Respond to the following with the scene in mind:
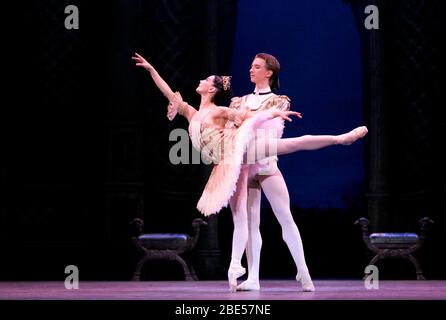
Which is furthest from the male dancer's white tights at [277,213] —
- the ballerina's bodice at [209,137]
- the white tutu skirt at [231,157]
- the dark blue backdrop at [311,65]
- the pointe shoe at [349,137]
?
the dark blue backdrop at [311,65]

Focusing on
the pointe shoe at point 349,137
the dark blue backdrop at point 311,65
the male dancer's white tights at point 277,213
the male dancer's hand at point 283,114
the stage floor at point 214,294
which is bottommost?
the stage floor at point 214,294

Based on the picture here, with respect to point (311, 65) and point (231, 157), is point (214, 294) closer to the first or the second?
point (231, 157)

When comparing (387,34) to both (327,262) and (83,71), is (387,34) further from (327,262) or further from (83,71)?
(83,71)

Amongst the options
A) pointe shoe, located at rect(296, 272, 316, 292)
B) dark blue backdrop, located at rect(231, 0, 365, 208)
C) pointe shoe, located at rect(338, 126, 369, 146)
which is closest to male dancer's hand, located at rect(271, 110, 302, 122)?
pointe shoe, located at rect(338, 126, 369, 146)

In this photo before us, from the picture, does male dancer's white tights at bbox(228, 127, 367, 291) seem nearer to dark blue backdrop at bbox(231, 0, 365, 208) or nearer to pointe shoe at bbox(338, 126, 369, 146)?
pointe shoe at bbox(338, 126, 369, 146)

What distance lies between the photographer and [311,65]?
30.5 ft

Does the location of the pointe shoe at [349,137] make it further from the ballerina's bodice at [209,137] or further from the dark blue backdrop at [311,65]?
the dark blue backdrop at [311,65]

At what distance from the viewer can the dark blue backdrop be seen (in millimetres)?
9195

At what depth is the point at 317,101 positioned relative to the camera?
365 inches

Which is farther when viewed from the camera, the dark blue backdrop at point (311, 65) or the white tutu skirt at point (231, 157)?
the dark blue backdrop at point (311, 65)

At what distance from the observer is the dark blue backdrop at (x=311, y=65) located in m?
9.20

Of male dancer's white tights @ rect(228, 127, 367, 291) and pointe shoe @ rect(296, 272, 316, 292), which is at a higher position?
male dancer's white tights @ rect(228, 127, 367, 291)

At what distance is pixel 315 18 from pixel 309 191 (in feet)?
6.58

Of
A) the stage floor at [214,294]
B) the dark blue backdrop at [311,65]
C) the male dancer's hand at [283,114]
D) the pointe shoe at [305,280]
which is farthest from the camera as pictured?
the dark blue backdrop at [311,65]
